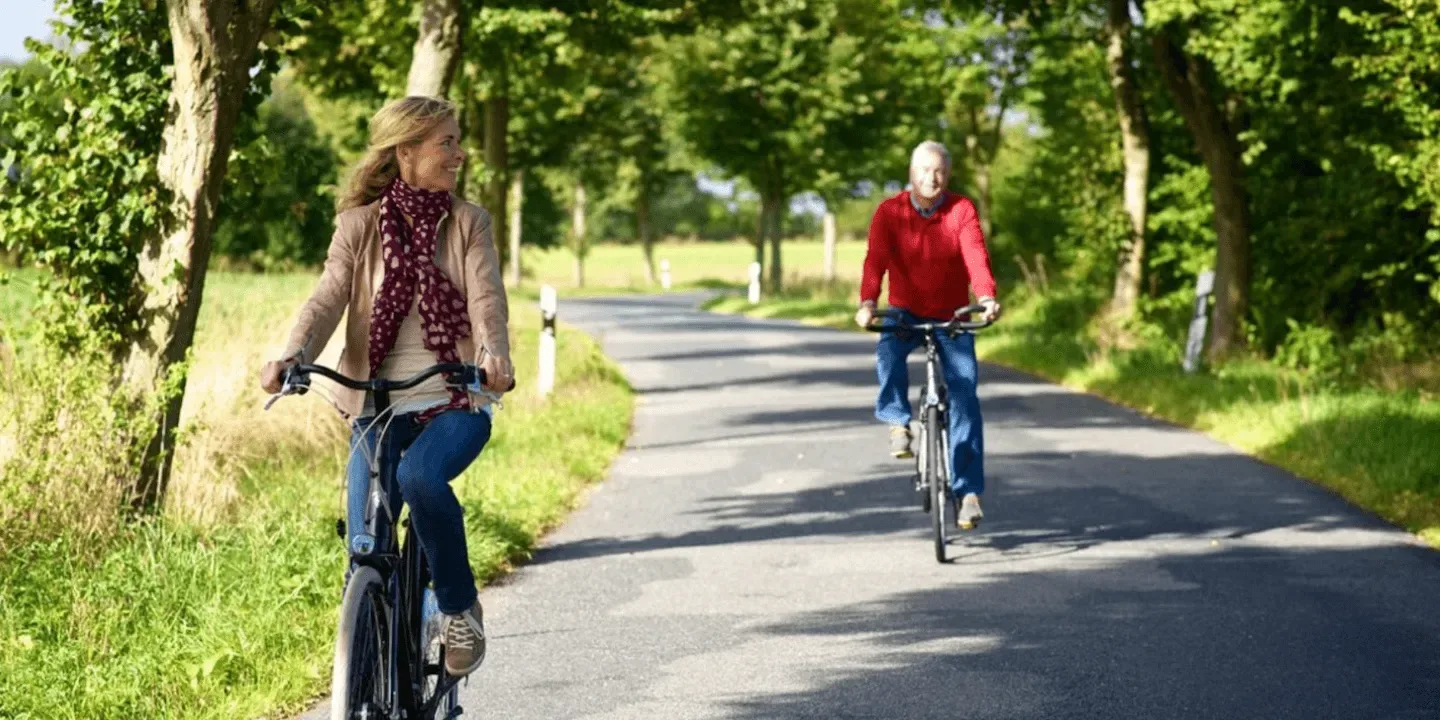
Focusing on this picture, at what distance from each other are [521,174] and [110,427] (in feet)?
184

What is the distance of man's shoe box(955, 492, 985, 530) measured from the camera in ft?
31.7

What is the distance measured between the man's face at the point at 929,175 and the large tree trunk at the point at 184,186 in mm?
3323

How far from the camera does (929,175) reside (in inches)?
376

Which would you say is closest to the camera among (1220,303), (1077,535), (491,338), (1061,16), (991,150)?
(491,338)

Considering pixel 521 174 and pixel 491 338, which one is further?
pixel 521 174

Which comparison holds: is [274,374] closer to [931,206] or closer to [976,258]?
[976,258]

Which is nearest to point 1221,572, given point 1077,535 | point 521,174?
point 1077,535

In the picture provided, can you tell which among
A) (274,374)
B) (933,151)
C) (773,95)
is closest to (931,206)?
(933,151)

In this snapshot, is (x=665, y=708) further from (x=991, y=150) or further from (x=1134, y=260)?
(x=991, y=150)

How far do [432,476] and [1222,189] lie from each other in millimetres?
18239

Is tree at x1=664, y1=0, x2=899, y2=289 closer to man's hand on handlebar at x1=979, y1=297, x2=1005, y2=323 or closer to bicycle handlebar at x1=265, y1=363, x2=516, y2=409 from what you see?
man's hand on handlebar at x1=979, y1=297, x2=1005, y2=323

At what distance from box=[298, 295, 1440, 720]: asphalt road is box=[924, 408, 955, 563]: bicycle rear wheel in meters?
0.17

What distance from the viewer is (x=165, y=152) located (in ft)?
30.2

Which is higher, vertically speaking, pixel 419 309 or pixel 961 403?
pixel 419 309
